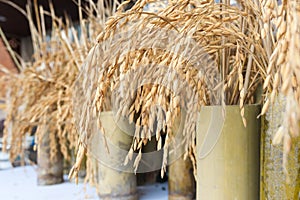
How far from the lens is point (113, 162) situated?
0.49 metres

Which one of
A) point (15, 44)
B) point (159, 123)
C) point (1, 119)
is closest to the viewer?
point (159, 123)

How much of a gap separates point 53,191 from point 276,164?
49 centimetres

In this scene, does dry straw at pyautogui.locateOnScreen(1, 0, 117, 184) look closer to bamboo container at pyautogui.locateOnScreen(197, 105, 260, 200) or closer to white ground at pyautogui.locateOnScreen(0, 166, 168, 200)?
white ground at pyautogui.locateOnScreen(0, 166, 168, 200)

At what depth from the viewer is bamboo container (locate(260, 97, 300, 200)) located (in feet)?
1.01

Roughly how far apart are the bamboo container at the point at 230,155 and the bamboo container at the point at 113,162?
18 cm

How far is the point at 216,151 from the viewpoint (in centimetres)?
35

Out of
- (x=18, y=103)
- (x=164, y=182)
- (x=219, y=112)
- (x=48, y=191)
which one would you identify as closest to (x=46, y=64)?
(x=18, y=103)

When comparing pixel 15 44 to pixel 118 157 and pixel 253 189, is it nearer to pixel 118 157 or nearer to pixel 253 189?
pixel 118 157

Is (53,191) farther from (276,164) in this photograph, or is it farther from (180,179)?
(276,164)

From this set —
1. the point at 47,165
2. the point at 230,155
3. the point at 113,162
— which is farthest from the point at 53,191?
the point at 230,155

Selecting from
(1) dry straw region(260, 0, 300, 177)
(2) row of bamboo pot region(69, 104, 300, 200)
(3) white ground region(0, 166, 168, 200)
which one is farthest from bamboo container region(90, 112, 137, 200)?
(1) dry straw region(260, 0, 300, 177)

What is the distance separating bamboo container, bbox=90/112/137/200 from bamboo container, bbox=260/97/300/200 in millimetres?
237

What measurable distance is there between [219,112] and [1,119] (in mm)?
1107

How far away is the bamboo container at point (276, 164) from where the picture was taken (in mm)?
309
